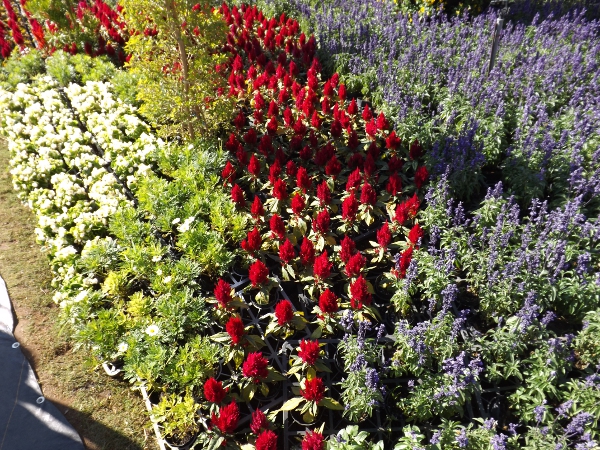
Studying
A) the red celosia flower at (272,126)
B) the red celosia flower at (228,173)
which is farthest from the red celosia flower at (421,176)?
the red celosia flower at (228,173)

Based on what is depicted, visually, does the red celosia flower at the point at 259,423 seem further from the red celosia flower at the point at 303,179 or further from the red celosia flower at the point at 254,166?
the red celosia flower at the point at 254,166

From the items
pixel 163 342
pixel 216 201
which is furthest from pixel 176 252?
pixel 163 342

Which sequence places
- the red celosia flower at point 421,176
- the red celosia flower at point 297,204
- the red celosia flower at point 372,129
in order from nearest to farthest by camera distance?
the red celosia flower at point 297,204, the red celosia flower at point 421,176, the red celosia flower at point 372,129

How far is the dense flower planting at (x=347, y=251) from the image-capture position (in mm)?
2902

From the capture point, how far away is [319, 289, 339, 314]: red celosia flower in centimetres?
320

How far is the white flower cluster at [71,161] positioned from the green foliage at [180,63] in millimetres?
512

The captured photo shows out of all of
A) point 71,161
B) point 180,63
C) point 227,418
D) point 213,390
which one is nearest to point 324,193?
point 213,390

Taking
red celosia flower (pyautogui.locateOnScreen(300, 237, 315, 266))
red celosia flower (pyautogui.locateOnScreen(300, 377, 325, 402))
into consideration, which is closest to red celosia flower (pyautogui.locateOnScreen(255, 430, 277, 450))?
red celosia flower (pyautogui.locateOnScreen(300, 377, 325, 402))

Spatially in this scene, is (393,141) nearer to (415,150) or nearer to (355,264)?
(415,150)

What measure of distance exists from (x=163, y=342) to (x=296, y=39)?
619 cm

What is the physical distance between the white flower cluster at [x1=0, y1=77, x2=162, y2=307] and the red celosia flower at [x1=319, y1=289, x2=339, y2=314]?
2.21m

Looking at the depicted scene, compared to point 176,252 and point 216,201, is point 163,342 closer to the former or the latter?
point 176,252

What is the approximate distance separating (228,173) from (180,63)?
69.1 inches

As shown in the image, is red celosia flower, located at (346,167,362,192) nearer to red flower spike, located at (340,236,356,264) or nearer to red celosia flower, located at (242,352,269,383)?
red flower spike, located at (340,236,356,264)
